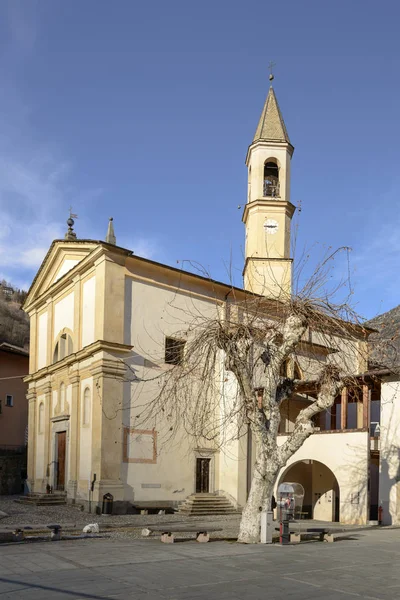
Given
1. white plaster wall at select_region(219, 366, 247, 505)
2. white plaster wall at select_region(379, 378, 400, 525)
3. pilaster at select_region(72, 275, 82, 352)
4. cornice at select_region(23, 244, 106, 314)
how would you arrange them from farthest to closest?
1. pilaster at select_region(72, 275, 82, 352)
2. white plaster wall at select_region(219, 366, 247, 505)
3. cornice at select_region(23, 244, 106, 314)
4. white plaster wall at select_region(379, 378, 400, 525)

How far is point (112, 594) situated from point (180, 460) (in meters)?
16.1

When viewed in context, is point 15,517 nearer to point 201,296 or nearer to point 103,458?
point 103,458

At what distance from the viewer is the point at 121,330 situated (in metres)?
23.1

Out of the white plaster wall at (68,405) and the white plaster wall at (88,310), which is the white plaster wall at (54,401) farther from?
the white plaster wall at (88,310)

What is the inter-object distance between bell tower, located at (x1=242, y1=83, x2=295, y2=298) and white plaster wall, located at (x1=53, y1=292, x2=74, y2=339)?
8603 mm

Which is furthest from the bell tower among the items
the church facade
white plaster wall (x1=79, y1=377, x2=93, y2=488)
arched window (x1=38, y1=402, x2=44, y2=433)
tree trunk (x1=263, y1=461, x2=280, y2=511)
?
tree trunk (x1=263, y1=461, x2=280, y2=511)

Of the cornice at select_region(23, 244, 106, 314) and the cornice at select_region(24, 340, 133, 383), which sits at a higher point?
the cornice at select_region(23, 244, 106, 314)

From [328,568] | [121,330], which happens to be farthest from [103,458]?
[328,568]

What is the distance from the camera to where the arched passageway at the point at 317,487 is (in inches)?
947

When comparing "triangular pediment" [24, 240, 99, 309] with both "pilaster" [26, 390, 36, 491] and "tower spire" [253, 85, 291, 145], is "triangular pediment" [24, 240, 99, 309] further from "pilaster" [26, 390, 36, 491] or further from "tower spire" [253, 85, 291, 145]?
"tower spire" [253, 85, 291, 145]

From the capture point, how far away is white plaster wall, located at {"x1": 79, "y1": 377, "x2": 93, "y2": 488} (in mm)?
22797

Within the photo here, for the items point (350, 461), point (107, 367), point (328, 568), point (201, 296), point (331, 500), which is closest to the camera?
point (328, 568)

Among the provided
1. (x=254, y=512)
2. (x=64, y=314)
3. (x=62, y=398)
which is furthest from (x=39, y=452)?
(x=254, y=512)

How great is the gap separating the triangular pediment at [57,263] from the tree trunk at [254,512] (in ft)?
42.4
